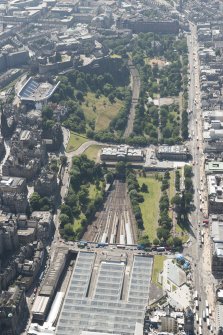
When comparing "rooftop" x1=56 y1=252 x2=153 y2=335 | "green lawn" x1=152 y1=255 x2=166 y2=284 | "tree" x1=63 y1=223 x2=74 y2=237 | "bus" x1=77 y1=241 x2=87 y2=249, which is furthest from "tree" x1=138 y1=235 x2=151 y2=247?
"tree" x1=63 y1=223 x2=74 y2=237

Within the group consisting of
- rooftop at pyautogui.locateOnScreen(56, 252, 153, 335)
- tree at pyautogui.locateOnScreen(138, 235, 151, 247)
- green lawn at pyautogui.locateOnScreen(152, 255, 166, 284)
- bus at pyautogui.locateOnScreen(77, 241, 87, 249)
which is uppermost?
tree at pyautogui.locateOnScreen(138, 235, 151, 247)

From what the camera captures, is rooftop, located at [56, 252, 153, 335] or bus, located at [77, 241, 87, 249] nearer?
rooftop, located at [56, 252, 153, 335]

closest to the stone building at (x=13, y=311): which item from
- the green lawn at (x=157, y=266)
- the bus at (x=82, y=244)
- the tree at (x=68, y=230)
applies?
the bus at (x=82, y=244)

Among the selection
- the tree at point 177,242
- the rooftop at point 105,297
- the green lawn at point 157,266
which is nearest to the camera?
the rooftop at point 105,297

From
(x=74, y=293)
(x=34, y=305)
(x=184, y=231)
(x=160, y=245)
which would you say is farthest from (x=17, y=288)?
(x=184, y=231)

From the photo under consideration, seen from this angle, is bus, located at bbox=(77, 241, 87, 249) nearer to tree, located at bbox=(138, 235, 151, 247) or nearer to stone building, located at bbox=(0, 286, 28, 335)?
tree, located at bbox=(138, 235, 151, 247)

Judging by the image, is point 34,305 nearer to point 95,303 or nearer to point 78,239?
point 95,303

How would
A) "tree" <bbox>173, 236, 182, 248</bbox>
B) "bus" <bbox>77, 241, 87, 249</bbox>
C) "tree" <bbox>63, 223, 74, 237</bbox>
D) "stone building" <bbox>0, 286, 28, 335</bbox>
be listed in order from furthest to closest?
"tree" <bbox>63, 223, 74, 237</bbox> → "bus" <bbox>77, 241, 87, 249</bbox> → "tree" <bbox>173, 236, 182, 248</bbox> → "stone building" <bbox>0, 286, 28, 335</bbox>

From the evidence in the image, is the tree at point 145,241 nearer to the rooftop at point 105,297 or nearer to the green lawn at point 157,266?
the green lawn at point 157,266
